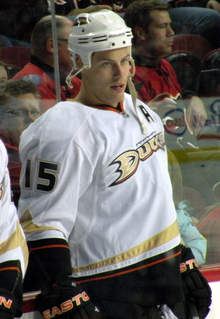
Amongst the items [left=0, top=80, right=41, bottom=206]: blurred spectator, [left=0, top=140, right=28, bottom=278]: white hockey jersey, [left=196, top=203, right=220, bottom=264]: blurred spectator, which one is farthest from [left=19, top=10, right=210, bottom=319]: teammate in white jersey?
[left=196, top=203, right=220, bottom=264]: blurred spectator

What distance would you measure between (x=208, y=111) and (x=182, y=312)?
3.29 ft

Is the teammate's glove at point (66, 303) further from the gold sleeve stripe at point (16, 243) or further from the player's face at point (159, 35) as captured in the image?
the player's face at point (159, 35)

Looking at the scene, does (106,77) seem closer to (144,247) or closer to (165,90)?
(144,247)

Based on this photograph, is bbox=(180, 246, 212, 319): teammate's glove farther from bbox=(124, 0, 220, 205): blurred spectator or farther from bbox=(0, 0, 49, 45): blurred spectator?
bbox=(0, 0, 49, 45): blurred spectator

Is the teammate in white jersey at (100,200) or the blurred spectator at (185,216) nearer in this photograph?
the teammate in white jersey at (100,200)

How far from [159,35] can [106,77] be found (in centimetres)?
71

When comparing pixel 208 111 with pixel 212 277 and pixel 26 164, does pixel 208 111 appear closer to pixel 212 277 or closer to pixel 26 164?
pixel 212 277

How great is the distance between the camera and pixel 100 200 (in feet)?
5.86

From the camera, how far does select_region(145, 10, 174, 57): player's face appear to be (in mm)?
2418

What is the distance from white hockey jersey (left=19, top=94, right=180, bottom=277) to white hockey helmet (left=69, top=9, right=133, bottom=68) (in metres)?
0.17

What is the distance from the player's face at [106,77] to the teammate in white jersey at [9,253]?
1.35 feet

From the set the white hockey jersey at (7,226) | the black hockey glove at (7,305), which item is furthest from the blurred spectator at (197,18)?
the black hockey glove at (7,305)

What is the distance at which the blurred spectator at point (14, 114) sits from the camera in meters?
2.09

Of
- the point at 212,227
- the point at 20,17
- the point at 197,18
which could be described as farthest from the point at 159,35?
the point at 212,227
